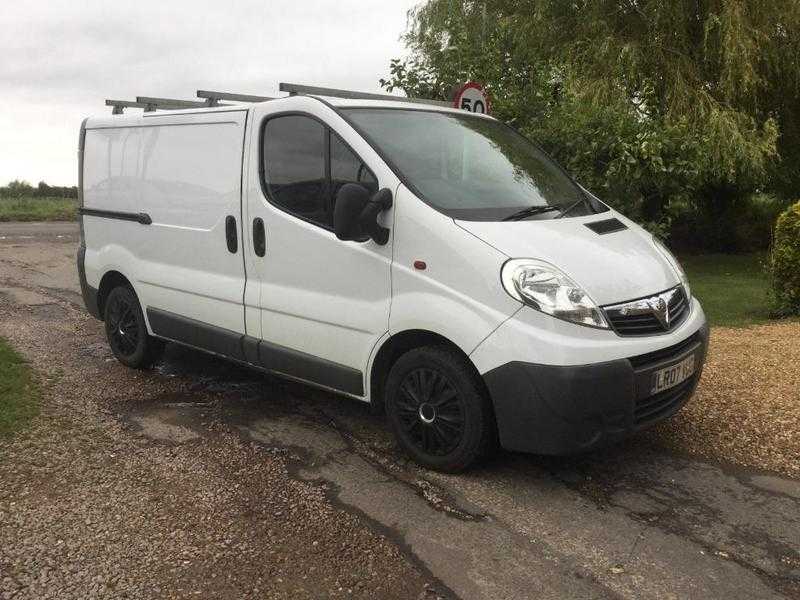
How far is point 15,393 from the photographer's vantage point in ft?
18.9

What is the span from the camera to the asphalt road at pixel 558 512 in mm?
3338

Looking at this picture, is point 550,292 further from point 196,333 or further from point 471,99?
point 471,99

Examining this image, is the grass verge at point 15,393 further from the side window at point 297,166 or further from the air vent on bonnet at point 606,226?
the air vent on bonnet at point 606,226

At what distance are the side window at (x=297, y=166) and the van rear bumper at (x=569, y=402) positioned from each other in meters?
1.50

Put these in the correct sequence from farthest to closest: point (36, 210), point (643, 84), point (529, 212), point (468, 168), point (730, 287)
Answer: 1. point (36, 210)
2. point (643, 84)
3. point (730, 287)
4. point (468, 168)
5. point (529, 212)

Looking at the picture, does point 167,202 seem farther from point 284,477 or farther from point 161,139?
point 284,477

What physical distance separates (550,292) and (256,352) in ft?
6.98

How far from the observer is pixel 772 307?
9.47 m

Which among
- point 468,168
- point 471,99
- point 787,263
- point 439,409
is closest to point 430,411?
point 439,409

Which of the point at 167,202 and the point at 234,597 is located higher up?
the point at 167,202

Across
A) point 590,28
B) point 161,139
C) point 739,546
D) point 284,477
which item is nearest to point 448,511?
point 284,477

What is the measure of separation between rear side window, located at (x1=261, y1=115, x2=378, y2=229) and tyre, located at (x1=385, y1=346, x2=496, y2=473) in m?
0.98

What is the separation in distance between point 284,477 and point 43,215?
22.4m

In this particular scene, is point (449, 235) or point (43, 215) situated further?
point (43, 215)
